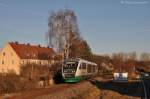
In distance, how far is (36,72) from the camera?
4762 centimetres

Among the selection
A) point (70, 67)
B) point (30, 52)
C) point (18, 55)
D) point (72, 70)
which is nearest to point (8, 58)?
point (18, 55)

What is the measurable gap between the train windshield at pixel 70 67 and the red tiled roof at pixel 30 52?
4103cm

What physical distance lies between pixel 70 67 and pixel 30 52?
47.7m

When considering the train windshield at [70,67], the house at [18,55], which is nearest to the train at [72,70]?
the train windshield at [70,67]

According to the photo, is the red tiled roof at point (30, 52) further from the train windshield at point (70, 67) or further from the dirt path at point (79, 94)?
the dirt path at point (79, 94)

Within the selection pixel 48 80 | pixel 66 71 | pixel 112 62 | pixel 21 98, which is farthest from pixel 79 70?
pixel 112 62

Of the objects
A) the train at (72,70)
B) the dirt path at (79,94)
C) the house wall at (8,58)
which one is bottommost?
the dirt path at (79,94)

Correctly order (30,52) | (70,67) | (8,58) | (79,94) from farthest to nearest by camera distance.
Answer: (30,52) < (8,58) < (70,67) < (79,94)

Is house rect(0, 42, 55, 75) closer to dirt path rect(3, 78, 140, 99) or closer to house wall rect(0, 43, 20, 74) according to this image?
house wall rect(0, 43, 20, 74)

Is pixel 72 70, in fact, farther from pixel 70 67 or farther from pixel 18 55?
pixel 18 55

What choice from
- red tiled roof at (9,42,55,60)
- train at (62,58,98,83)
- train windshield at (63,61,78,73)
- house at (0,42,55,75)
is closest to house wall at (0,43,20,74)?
house at (0,42,55,75)

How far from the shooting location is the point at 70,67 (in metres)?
44.6

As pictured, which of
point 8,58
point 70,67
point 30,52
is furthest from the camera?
point 30,52

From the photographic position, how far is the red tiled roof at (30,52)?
8669 centimetres
